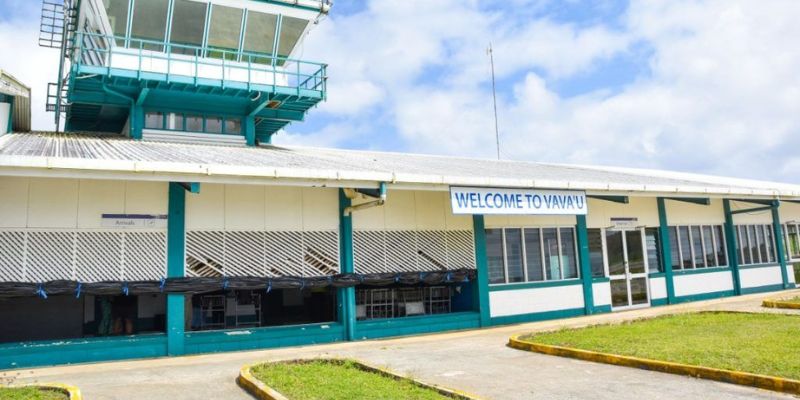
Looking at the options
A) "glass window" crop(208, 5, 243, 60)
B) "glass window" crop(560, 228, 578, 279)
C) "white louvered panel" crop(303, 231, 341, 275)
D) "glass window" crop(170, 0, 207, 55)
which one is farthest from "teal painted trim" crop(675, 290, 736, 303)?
"glass window" crop(170, 0, 207, 55)

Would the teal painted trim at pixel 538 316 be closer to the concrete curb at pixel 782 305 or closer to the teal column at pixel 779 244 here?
the concrete curb at pixel 782 305

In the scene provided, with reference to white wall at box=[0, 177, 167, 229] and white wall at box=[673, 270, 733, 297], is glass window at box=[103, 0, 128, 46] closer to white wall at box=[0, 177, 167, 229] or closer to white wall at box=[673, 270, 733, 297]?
white wall at box=[0, 177, 167, 229]

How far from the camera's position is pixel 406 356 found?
32.1 ft

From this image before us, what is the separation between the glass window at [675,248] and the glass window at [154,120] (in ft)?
47.8

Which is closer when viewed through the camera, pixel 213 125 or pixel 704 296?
pixel 213 125

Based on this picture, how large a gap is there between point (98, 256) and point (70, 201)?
1.05 meters

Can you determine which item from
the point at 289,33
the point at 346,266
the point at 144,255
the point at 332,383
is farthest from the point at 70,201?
the point at 289,33

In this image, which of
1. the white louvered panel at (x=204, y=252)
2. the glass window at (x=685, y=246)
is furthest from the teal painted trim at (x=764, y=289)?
the white louvered panel at (x=204, y=252)

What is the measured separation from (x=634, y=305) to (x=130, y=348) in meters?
12.6

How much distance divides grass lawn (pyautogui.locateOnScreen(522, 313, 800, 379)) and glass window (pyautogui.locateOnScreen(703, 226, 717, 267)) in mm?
6026

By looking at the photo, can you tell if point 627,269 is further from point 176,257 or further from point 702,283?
point 176,257

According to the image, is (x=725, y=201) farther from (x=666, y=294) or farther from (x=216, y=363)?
(x=216, y=363)

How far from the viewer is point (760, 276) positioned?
19.5 metres

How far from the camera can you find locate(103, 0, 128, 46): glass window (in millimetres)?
14539
